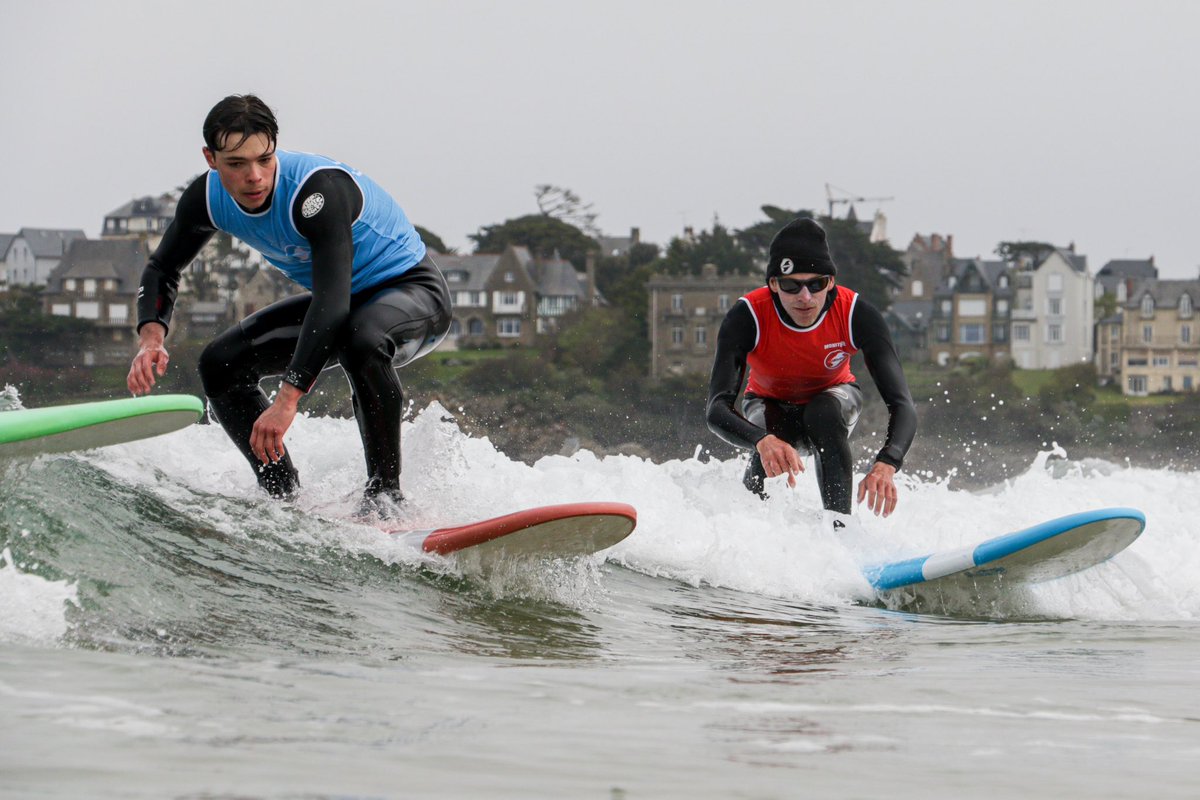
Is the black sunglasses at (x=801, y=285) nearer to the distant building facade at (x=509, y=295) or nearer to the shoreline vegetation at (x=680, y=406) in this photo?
the shoreline vegetation at (x=680, y=406)

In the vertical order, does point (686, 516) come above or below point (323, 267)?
below

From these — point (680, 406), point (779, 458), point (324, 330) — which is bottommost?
point (680, 406)

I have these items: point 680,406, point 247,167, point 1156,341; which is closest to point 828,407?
point 247,167

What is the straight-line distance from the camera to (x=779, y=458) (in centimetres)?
491

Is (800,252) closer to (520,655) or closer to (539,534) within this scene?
(539,534)

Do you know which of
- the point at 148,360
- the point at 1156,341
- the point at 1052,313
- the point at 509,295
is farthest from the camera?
the point at 1052,313

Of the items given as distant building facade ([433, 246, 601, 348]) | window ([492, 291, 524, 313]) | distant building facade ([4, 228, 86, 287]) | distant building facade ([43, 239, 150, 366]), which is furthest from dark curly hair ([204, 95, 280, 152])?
distant building facade ([4, 228, 86, 287])

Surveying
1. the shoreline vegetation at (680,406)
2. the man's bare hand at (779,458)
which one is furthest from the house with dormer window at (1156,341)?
the man's bare hand at (779,458)

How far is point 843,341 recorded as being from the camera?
218 inches

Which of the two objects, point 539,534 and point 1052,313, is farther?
point 1052,313

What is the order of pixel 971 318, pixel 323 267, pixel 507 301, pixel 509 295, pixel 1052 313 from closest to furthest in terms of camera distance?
pixel 323 267 → pixel 507 301 → pixel 509 295 → pixel 1052 313 → pixel 971 318

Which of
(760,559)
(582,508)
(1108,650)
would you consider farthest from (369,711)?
(760,559)

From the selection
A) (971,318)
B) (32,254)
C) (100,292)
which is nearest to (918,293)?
(971,318)

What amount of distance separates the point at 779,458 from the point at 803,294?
30.1 inches
